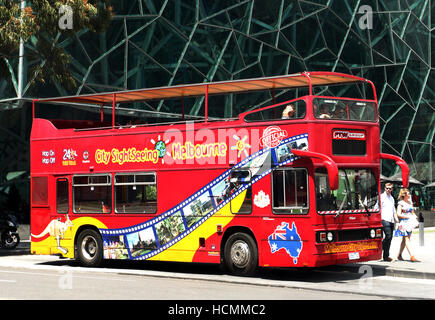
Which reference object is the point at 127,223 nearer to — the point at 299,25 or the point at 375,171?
the point at 375,171

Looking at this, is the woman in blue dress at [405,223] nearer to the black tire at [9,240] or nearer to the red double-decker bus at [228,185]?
the red double-decker bus at [228,185]

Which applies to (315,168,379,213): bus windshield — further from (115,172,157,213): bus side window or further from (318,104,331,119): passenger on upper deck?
(115,172,157,213): bus side window

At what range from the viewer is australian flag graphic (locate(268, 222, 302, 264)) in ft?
47.2

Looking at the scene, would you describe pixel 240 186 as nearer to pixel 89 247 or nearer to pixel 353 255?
pixel 353 255

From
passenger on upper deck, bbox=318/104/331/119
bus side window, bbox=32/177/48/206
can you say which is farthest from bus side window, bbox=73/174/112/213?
passenger on upper deck, bbox=318/104/331/119

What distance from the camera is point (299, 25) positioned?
133 feet

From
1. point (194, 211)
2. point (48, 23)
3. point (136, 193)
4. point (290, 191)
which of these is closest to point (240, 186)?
point (290, 191)

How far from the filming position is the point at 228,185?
1544 cm

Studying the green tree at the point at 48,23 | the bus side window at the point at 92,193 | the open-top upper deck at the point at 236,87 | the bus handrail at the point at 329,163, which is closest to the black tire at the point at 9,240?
the green tree at the point at 48,23

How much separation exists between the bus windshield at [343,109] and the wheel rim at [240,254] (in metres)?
3.07
